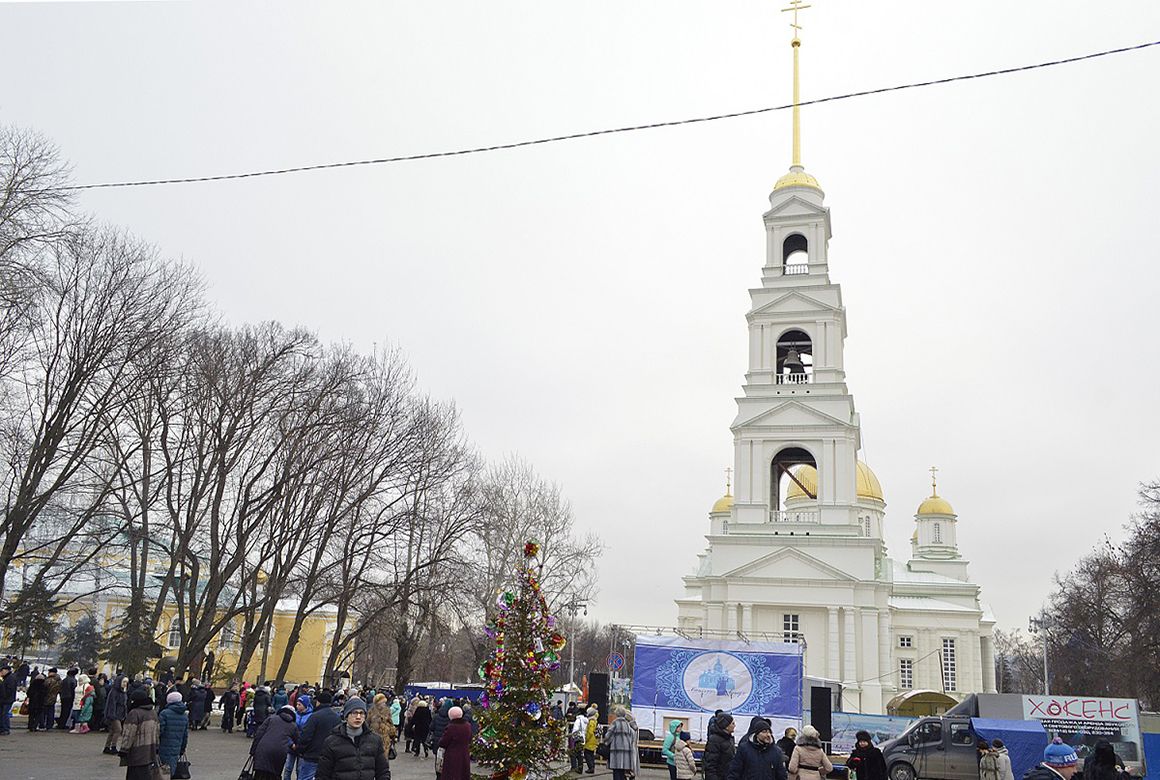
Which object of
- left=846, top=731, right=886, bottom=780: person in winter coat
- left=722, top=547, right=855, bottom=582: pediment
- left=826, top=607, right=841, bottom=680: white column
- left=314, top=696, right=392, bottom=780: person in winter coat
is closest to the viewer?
left=314, top=696, right=392, bottom=780: person in winter coat

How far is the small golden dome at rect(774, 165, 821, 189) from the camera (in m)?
52.1

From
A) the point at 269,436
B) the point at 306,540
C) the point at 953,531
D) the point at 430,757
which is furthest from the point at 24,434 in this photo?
the point at 953,531

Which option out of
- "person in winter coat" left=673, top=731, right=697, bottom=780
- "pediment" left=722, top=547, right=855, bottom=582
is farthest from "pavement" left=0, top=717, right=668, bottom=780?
"pediment" left=722, top=547, right=855, bottom=582

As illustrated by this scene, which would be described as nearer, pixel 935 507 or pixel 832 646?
pixel 832 646

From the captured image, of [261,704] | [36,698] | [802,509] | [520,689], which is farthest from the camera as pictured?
[802,509]

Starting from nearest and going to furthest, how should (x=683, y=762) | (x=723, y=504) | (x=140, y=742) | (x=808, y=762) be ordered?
1. (x=808, y=762)
2. (x=140, y=742)
3. (x=683, y=762)
4. (x=723, y=504)

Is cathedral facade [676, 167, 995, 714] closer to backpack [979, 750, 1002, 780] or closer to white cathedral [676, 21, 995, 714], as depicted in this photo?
white cathedral [676, 21, 995, 714]

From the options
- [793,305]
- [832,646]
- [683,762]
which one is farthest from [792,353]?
[683,762]

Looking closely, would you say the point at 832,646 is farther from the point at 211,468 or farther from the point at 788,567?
the point at 211,468

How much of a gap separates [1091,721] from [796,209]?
31.6m

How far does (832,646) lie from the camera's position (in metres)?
45.5

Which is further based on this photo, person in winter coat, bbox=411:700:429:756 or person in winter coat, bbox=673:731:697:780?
person in winter coat, bbox=411:700:429:756

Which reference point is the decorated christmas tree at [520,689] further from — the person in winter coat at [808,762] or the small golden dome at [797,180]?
the small golden dome at [797,180]

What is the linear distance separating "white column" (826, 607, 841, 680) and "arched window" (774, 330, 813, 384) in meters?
11.4
